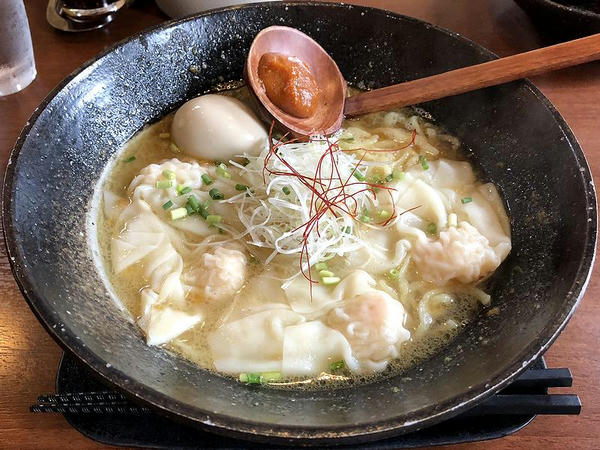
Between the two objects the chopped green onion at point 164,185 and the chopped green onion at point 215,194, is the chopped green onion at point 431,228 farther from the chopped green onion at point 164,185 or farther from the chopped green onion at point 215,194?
the chopped green onion at point 164,185

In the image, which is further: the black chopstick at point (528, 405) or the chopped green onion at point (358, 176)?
the chopped green onion at point (358, 176)

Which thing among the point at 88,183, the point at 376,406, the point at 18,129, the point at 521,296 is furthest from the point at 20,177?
the point at 521,296

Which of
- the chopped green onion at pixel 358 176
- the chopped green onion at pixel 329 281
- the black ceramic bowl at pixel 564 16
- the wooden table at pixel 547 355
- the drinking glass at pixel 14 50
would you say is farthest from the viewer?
the black ceramic bowl at pixel 564 16

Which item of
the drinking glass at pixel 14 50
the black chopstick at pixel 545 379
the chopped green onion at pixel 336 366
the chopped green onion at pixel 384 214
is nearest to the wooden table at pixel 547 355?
the drinking glass at pixel 14 50

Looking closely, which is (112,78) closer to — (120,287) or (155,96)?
(155,96)

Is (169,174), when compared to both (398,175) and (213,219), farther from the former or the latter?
(398,175)
